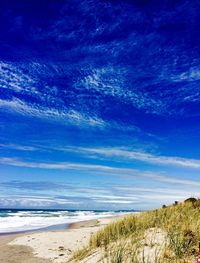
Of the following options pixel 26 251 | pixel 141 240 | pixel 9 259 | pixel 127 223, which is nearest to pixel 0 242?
pixel 26 251

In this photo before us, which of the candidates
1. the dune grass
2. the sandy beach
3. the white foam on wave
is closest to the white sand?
the sandy beach

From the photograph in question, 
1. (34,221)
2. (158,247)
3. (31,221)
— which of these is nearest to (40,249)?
(158,247)

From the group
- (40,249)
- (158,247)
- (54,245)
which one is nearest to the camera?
(158,247)

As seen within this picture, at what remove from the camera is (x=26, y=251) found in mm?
14945

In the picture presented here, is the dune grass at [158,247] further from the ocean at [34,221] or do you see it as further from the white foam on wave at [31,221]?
the white foam on wave at [31,221]

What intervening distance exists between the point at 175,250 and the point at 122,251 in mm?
1219

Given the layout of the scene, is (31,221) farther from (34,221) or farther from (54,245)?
(54,245)

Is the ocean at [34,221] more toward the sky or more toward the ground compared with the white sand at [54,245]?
more toward the sky

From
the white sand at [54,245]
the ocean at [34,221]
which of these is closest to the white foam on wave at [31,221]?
the ocean at [34,221]

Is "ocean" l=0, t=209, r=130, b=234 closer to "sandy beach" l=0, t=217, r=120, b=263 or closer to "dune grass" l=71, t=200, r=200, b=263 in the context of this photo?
"sandy beach" l=0, t=217, r=120, b=263

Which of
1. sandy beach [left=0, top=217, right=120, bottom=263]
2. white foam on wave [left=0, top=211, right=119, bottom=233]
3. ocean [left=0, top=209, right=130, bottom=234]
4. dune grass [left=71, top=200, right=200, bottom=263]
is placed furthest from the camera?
ocean [left=0, top=209, right=130, bottom=234]

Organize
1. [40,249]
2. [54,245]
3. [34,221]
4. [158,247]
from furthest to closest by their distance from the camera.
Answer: [34,221] < [54,245] < [40,249] < [158,247]

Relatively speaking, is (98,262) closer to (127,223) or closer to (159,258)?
(159,258)

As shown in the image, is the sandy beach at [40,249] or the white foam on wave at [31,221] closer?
the sandy beach at [40,249]
